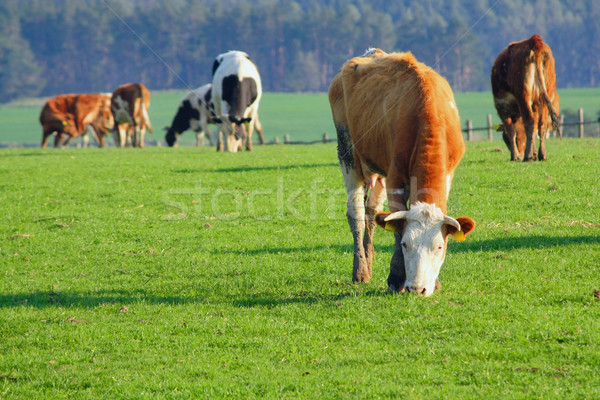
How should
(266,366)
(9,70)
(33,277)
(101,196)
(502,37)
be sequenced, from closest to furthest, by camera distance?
1. (266,366)
2. (33,277)
3. (101,196)
4. (9,70)
5. (502,37)

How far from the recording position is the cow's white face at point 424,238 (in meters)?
6.77

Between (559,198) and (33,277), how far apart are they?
915 centimetres

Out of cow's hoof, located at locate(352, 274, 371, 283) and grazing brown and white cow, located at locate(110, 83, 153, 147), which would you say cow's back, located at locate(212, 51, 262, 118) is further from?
cow's hoof, located at locate(352, 274, 371, 283)

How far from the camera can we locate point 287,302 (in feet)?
25.5

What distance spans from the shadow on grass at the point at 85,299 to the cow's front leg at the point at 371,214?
217 centimetres

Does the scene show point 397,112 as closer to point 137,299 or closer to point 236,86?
point 137,299

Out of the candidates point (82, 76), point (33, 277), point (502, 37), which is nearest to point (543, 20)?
point (502, 37)

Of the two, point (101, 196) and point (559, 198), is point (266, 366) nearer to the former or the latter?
point (559, 198)

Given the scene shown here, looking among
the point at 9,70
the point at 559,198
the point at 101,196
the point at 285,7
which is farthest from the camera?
the point at 285,7

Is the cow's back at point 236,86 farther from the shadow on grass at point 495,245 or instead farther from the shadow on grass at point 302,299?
the shadow on grass at point 302,299

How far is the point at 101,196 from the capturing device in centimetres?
1577

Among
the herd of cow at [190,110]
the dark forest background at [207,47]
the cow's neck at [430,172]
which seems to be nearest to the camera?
the cow's neck at [430,172]

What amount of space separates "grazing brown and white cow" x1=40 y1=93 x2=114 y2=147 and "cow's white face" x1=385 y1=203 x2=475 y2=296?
3742cm

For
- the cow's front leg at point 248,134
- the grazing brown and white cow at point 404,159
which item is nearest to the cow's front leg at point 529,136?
the grazing brown and white cow at point 404,159
